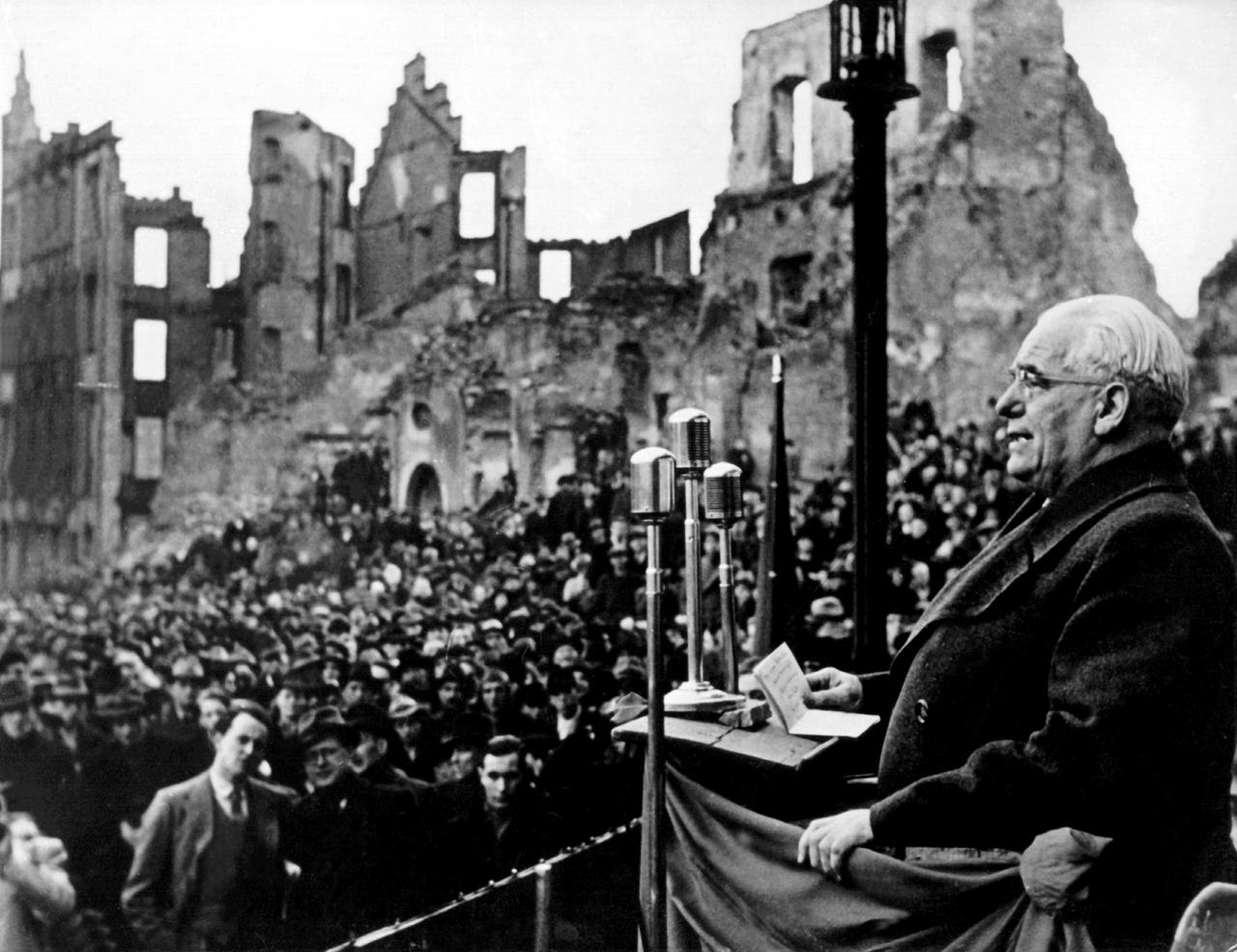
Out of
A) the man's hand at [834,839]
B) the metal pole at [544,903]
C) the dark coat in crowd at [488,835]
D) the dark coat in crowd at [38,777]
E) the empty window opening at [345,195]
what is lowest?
the metal pole at [544,903]

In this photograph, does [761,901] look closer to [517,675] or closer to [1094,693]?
[1094,693]

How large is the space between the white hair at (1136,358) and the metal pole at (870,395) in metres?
2.27

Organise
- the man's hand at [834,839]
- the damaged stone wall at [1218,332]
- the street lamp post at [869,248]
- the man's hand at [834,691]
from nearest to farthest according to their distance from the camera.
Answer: the man's hand at [834,839] < the man's hand at [834,691] < the street lamp post at [869,248] < the damaged stone wall at [1218,332]

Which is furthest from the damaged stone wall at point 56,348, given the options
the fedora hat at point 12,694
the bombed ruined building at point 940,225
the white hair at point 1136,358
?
the white hair at point 1136,358

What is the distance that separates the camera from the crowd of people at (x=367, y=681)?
18.9 feet

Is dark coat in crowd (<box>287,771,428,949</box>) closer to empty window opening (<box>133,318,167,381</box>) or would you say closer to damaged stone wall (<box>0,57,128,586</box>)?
damaged stone wall (<box>0,57,128,586</box>)

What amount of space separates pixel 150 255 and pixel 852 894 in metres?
3.93

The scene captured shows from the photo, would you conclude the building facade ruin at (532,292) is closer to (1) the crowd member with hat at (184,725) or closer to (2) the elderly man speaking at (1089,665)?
(1) the crowd member with hat at (184,725)

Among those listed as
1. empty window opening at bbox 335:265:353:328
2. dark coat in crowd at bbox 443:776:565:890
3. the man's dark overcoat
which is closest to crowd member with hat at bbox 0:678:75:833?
dark coat in crowd at bbox 443:776:565:890

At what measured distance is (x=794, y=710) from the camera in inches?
157

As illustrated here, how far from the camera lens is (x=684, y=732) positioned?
4.27 meters

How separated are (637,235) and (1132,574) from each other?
3716mm

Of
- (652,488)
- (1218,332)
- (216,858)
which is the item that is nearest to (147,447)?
(216,858)

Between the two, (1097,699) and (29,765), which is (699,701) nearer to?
(1097,699)
